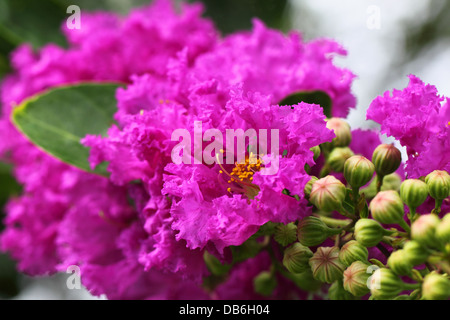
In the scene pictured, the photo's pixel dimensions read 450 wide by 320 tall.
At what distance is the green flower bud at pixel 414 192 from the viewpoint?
838 mm

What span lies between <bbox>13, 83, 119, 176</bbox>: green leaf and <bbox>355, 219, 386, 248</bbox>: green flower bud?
2.20 feet

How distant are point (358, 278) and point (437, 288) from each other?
14 cm

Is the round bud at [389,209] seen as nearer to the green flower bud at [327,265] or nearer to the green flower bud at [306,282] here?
the green flower bud at [327,265]

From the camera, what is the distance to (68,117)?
1345mm

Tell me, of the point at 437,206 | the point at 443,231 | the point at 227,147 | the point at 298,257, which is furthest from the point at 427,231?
the point at 227,147

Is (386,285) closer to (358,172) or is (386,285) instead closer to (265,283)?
(358,172)

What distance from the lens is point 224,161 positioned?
3.22 feet

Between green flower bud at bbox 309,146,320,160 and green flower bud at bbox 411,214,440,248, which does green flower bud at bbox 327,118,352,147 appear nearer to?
green flower bud at bbox 309,146,320,160

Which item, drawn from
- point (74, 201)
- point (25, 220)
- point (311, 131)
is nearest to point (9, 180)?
point (25, 220)

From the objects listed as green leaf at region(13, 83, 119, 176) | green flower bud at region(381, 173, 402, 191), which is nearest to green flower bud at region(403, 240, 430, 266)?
green flower bud at region(381, 173, 402, 191)

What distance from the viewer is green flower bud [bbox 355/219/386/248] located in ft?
2.76
